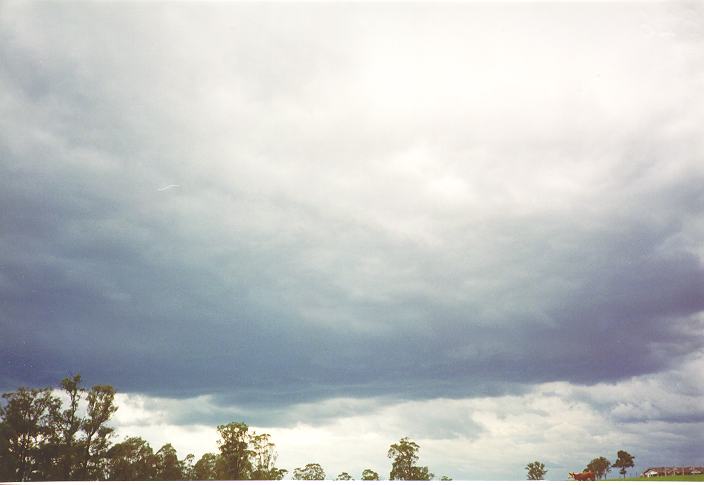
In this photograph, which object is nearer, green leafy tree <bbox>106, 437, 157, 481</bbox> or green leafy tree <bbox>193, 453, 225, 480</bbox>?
green leafy tree <bbox>106, 437, 157, 481</bbox>

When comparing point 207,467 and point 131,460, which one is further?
point 207,467

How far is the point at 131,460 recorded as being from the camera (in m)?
86.1

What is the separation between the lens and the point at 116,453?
81.4m

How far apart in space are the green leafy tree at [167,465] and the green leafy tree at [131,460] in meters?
2.01

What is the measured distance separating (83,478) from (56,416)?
349 inches

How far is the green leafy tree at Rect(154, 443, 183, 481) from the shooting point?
309 feet

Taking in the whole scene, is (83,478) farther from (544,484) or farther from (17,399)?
(544,484)

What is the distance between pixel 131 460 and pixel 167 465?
13.6 meters

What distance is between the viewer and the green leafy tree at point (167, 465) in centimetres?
9431

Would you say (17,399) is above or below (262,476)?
above

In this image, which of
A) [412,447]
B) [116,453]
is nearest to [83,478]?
[116,453]

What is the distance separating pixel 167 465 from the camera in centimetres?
9850

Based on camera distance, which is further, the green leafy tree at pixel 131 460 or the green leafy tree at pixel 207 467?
the green leafy tree at pixel 207 467

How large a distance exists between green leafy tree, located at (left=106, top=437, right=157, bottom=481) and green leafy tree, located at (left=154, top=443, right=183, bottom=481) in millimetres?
2006
